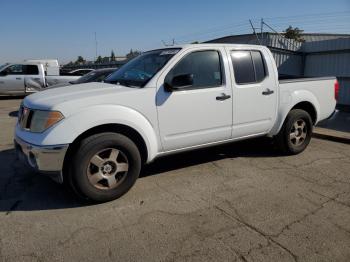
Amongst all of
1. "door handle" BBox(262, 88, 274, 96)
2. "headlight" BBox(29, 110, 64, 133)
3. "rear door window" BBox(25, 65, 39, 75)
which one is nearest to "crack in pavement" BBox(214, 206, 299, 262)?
"headlight" BBox(29, 110, 64, 133)

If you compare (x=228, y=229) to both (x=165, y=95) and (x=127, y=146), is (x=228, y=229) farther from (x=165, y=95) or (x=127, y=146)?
(x=165, y=95)

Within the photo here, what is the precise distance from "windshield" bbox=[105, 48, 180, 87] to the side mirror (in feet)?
0.80

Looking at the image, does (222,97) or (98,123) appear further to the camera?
(222,97)

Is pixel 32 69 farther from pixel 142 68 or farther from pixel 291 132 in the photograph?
pixel 291 132

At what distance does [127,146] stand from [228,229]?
147 centimetres

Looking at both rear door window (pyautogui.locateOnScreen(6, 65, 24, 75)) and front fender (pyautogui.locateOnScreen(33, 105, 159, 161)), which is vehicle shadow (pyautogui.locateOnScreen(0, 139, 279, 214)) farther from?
rear door window (pyautogui.locateOnScreen(6, 65, 24, 75))

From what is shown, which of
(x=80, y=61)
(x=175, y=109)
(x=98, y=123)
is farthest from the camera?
(x=80, y=61)

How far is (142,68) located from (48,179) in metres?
1.98

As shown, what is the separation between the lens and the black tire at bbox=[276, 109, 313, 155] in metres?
5.87

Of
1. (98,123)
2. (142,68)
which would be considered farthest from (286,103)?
(98,123)

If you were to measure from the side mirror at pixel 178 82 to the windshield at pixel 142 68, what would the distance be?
25 centimetres

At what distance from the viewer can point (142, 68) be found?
4.92 m

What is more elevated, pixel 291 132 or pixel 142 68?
pixel 142 68

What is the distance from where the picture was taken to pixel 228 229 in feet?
11.6
